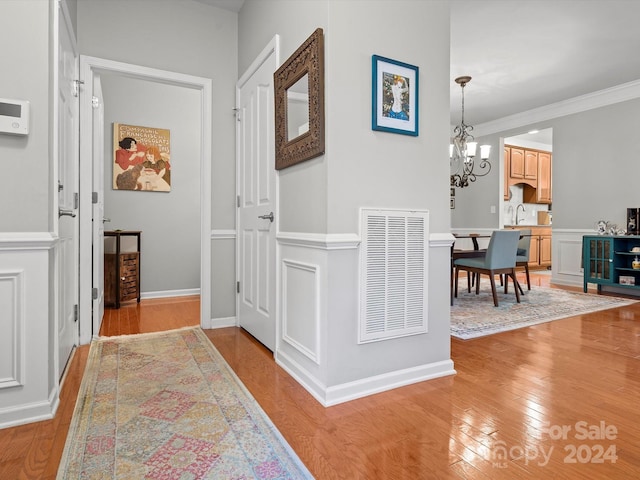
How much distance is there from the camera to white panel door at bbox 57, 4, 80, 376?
6.90 ft

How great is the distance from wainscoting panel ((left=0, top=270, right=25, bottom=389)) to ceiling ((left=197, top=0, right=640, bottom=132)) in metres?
2.66

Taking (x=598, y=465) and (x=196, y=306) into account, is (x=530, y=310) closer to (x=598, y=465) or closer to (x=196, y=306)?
(x=598, y=465)

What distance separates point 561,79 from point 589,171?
144 cm

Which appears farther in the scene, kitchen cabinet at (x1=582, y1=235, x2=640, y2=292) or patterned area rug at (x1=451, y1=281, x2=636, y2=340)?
kitchen cabinet at (x1=582, y1=235, x2=640, y2=292)

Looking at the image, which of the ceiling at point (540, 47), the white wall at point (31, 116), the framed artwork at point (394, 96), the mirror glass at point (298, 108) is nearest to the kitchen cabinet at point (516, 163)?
the ceiling at point (540, 47)

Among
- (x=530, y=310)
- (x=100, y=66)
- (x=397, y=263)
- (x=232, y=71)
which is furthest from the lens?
(x=530, y=310)

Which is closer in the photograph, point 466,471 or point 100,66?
point 466,471

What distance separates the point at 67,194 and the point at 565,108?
6302 millimetres

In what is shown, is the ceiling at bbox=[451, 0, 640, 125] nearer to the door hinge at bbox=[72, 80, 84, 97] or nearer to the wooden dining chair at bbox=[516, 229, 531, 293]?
the wooden dining chair at bbox=[516, 229, 531, 293]

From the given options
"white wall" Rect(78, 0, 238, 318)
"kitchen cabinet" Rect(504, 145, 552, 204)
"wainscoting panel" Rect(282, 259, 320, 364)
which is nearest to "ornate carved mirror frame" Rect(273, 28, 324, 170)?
"wainscoting panel" Rect(282, 259, 320, 364)

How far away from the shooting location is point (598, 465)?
1353 millimetres

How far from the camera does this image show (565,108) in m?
5.46

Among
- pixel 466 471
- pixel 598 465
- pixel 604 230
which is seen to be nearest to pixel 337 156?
pixel 466 471

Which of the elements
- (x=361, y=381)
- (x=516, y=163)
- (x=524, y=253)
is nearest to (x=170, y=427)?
(x=361, y=381)
